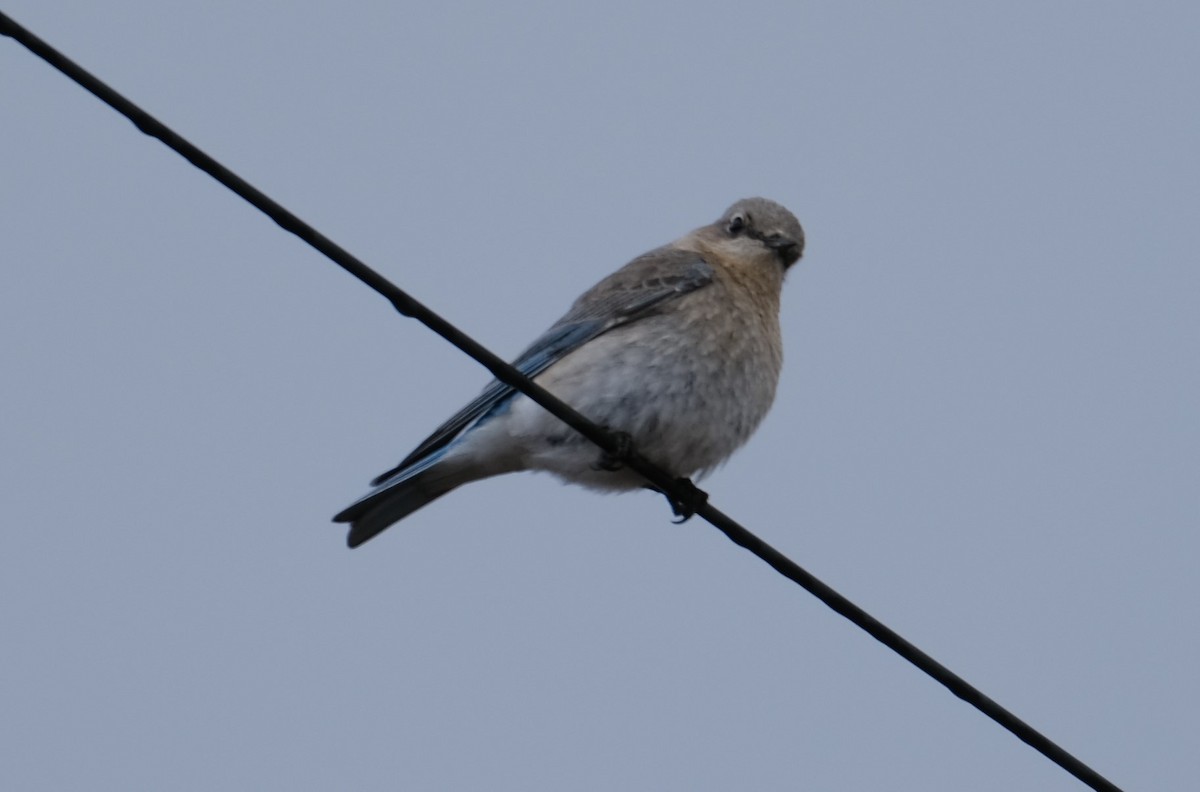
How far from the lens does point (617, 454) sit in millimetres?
6445

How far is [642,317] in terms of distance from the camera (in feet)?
23.7

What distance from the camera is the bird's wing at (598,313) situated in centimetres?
723

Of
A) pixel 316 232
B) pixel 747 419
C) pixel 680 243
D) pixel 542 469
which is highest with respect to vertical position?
pixel 680 243

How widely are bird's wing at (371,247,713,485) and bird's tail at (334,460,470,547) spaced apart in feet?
0.18

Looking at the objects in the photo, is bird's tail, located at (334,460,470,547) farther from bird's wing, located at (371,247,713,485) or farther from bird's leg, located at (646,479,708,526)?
bird's leg, located at (646,479,708,526)

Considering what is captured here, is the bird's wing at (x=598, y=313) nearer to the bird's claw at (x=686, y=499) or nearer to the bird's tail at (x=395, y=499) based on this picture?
the bird's tail at (x=395, y=499)

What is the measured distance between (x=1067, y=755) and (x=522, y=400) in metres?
3.11

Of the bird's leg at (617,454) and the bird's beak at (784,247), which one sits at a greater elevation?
the bird's beak at (784,247)

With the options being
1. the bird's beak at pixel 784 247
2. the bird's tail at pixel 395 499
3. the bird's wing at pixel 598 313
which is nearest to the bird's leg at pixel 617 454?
the bird's wing at pixel 598 313

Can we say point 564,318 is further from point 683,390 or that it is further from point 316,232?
point 316,232

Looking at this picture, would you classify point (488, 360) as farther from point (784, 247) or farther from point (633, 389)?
point (784, 247)

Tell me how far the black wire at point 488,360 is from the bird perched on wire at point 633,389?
4.24 ft

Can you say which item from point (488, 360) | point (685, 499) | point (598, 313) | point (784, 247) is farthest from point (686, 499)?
point (488, 360)

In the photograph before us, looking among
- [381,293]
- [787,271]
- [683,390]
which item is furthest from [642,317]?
[381,293]
